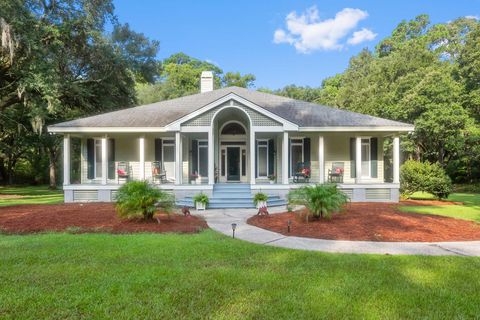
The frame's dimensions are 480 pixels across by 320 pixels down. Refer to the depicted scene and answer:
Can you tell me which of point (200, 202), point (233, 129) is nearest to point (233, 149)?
point (233, 129)

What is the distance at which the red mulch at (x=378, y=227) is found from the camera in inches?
292

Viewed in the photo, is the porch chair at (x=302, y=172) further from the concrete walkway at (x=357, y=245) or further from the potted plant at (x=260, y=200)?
the concrete walkway at (x=357, y=245)

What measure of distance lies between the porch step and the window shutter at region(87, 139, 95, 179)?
544 centimetres

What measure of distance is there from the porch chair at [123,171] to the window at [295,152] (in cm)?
786

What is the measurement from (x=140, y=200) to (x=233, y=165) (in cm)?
884

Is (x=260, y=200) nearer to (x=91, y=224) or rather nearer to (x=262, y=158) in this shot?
(x=262, y=158)

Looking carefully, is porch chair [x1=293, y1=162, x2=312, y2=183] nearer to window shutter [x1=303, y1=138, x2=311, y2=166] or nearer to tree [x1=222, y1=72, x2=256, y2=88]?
window shutter [x1=303, y1=138, x2=311, y2=166]

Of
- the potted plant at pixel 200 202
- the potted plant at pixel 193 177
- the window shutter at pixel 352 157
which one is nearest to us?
the potted plant at pixel 200 202

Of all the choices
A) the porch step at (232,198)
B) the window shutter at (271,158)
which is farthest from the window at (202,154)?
the window shutter at (271,158)

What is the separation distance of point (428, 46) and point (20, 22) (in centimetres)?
3894

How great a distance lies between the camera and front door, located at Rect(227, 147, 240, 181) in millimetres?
16984

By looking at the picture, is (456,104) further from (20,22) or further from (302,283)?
(20,22)

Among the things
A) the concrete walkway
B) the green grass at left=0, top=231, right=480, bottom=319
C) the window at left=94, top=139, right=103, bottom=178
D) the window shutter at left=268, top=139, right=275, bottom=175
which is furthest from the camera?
the window shutter at left=268, top=139, right=275, bottom=175

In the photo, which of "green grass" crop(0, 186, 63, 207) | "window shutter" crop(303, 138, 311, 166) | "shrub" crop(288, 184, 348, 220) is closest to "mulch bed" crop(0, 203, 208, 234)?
"shrub" crop(288, 184, 348, 220)
